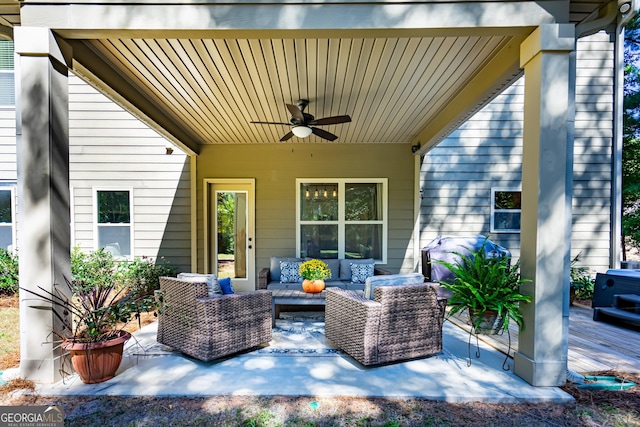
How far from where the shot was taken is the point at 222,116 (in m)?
4.39

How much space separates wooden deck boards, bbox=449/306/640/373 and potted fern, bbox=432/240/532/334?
2.34 feet

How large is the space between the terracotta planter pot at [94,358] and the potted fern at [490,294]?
281 centimetres

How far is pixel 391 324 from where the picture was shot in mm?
2689

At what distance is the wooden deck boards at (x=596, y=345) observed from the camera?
280cm

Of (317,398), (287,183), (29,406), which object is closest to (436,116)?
(287,183)

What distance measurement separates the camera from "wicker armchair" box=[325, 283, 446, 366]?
Answer: 8.63 feet

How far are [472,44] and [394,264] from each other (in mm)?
3951

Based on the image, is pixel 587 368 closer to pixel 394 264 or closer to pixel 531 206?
pixel 531 206

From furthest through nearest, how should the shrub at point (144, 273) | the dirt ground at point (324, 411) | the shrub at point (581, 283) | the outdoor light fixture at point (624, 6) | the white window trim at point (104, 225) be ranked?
the white window trim at point (104, 225) → the shrub at point (581, 283) → the shrub at point (144, 273) → the outdoor light fixture at point (624, 6) → the dirt ground at point (324, 411)

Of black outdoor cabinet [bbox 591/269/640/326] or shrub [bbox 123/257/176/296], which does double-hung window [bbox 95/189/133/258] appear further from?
black outdoor cabinet [bbox 591/269/640/326]

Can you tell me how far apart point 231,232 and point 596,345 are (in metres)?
5.46

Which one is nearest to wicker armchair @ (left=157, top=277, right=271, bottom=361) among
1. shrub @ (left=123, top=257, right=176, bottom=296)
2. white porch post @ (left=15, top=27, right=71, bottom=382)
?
white porch post @ (left=15, top=27, right=71, bottom=382)

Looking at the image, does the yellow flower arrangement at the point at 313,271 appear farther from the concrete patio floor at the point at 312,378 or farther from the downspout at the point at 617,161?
the downspout at the point at 617,161

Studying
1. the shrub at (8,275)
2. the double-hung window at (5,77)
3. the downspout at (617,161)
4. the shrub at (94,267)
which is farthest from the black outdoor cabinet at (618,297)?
the double-hung window at (5,77)
